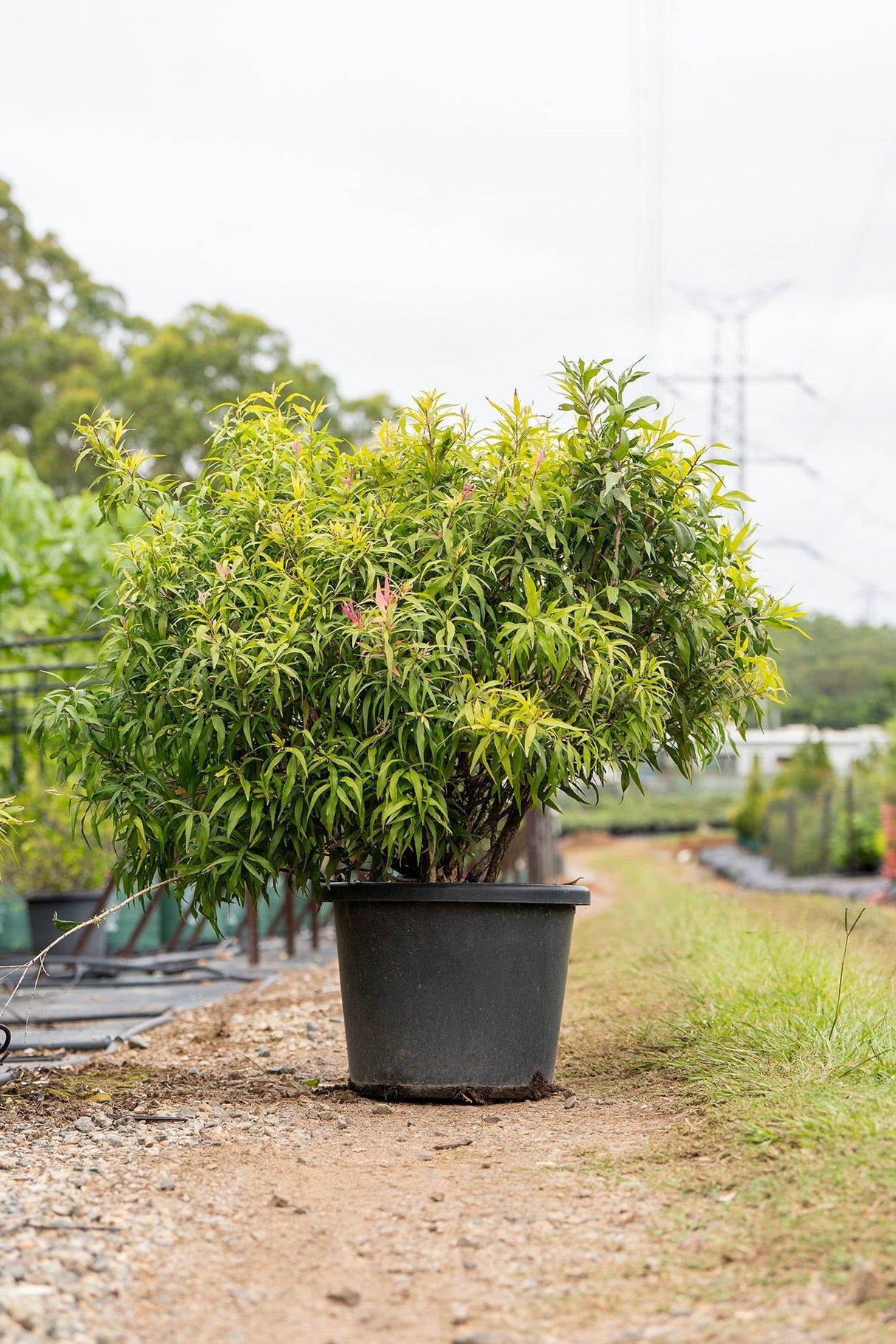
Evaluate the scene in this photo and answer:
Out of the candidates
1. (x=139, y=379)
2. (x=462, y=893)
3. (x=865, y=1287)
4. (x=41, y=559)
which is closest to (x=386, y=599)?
(x=462, y=893)

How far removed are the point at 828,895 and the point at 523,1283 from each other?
1298cm

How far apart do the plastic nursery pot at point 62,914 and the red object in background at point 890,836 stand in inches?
356

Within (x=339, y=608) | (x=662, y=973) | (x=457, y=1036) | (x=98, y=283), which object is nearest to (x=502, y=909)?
(x=457, y=1036)

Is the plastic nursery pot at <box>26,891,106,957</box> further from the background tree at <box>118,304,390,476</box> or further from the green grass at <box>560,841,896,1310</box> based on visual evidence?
the background tree at <box>118,304,390,476</box>

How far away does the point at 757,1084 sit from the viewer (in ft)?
11.9

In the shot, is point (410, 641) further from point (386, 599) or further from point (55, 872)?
point (55, 872)

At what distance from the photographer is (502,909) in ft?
13.8

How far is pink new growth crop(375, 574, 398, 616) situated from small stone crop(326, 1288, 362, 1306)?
192cm

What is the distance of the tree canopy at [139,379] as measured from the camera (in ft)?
74.3

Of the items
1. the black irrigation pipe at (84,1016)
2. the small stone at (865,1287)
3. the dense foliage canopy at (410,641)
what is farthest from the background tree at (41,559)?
the small stone at (865,1287)

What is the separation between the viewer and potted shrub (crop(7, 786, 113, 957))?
984cm

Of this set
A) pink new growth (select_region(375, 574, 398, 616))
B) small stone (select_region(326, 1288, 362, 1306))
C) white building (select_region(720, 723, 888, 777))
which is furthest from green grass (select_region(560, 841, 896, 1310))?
white building (select_region(720, 723, 888, 777))

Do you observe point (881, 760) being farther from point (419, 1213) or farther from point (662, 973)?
point (419, 1213)

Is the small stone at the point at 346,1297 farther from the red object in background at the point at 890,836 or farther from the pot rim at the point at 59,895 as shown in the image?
the red object in background at the point at 890,836
